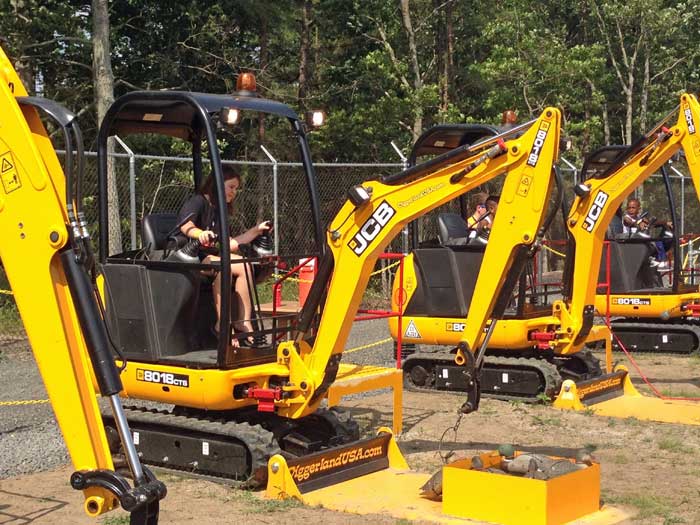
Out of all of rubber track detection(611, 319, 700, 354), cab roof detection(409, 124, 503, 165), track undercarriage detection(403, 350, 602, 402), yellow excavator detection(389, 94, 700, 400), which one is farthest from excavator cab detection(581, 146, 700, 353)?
cab roof detection(409, 124, 503, 165)

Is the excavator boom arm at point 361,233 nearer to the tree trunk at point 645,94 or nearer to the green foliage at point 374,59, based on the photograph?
the green foliage at point 374,59

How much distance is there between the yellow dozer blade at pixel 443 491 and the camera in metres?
7.14

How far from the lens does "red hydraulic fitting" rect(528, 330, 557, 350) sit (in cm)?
1204

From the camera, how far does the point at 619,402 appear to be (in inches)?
464

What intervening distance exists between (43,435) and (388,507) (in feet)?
11.3

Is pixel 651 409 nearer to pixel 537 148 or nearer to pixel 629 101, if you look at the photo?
pixel 537 148

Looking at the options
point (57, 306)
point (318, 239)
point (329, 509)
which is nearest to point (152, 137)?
point (318, 239)

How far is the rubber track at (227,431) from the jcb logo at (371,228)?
1474 mm

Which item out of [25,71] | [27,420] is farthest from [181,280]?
[25,71]

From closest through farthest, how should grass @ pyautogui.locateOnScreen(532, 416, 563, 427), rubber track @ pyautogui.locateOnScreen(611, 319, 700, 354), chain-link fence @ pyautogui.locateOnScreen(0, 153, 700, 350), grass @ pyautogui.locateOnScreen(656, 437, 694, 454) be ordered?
grass @ pyautogui.locateOnScreen(656, 437, 694, 454), grass @ pyautogui.locateOnScreen(532, 416, 563, 427), chain-link fence @ pyautogui.locateOnScreen(0, 153, 700, 350), rubber track @ pyautogui.locateOnScreen(611, 319, 700, 354)

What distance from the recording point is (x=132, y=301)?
27.7 ft

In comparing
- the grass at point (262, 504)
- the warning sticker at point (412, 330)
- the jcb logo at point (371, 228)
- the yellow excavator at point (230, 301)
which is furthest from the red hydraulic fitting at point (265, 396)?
the warning sticker at point (412, 330)

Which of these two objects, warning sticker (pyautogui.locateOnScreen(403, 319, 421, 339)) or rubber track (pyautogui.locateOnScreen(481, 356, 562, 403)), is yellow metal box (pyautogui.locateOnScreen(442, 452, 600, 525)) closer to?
rubber track (pyautogui.locateOnScreen(481, 356, 562, 403))

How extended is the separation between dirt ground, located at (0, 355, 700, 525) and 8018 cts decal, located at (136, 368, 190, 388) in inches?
29.1
